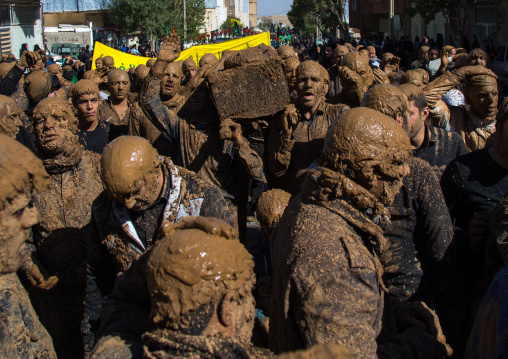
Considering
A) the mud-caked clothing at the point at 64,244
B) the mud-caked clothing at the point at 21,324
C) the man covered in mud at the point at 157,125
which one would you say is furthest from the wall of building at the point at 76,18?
the mud-caked clothing at the point at 21,324

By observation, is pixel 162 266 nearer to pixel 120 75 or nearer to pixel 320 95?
pixel 320 95

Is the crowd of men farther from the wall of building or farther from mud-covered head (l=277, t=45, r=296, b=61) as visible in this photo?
the wall of building

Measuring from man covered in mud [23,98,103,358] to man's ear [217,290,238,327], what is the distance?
2.58m

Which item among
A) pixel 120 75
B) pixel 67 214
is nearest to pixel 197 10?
pixel 120 75

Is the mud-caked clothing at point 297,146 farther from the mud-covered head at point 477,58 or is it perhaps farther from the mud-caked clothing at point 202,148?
the mud-covered head at point 477,58

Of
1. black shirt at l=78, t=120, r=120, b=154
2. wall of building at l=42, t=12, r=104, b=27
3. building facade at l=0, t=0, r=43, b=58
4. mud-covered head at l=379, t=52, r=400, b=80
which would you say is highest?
wall of building at l=42, t=12, r=104, b=27

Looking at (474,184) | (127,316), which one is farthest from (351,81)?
(127,316)

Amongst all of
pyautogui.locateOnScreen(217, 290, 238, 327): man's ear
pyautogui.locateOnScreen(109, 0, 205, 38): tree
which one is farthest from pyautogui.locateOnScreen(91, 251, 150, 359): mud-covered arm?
pyautogui.locateOnScreen(109, 0, 205, 38): tree

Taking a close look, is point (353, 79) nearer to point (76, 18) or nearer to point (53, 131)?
point (53, 131)

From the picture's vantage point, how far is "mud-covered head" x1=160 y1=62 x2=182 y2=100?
252 inches

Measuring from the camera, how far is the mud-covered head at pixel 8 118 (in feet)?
16.2

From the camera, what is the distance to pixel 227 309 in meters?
1.98

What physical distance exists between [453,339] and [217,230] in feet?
6.83

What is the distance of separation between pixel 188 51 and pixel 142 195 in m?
13.7
